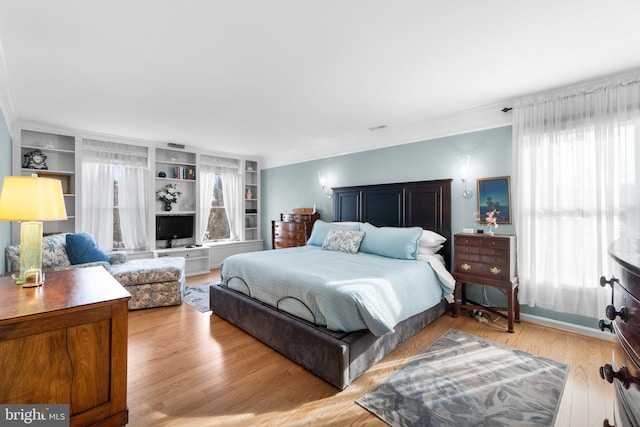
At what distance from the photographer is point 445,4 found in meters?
1.71

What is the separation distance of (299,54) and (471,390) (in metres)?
2.83

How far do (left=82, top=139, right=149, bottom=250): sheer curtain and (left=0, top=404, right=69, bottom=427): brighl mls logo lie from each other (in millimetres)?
4039

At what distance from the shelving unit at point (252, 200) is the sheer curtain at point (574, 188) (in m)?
5.20

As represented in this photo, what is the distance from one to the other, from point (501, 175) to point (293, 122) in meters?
2.77

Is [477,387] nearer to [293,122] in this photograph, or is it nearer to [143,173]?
[293,122]

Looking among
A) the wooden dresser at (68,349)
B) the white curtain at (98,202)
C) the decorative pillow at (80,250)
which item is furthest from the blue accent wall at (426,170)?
the wooden dresser at (68,349)

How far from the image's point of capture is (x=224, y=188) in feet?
20.5

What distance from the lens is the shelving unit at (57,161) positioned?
4.20 m

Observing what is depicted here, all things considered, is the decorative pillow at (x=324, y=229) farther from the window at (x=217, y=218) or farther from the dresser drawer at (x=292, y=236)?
the window at (x=217, y=218)

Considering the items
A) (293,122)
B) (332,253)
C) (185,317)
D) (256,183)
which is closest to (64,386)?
(185,317)

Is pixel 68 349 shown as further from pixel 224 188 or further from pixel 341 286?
pixel 224 188

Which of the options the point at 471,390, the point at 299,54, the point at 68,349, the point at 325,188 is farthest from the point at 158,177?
the point at 471,390

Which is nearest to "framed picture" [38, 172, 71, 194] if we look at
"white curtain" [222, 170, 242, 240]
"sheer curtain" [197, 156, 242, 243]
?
"sheer curtain" [197, 156, 242, 243]

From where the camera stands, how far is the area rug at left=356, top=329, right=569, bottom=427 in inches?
67.7
